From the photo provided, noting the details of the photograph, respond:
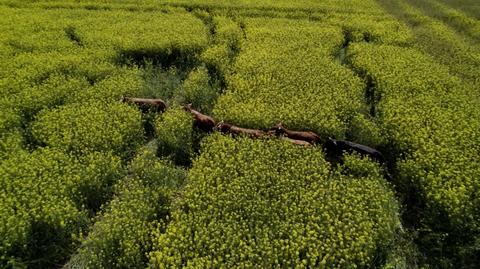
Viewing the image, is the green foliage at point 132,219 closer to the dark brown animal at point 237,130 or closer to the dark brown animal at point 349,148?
the dark brown animal at point 237,130

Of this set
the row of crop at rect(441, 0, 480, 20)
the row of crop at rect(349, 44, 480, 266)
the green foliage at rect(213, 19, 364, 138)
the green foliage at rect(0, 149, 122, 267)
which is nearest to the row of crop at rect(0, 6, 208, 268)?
the green foliage at rect(0, 149, 122, 267)

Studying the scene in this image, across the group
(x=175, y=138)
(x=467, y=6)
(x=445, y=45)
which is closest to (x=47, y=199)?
(x=175, y=138)

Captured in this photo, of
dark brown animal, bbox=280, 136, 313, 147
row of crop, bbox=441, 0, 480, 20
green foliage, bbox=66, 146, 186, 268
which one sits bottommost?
row of crop, bbox=441, 0, 480, 20

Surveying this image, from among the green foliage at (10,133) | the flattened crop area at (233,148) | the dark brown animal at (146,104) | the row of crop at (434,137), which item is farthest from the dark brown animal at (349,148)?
the green foliage at (10,133)

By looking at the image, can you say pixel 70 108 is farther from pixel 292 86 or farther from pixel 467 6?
pixel 467 6

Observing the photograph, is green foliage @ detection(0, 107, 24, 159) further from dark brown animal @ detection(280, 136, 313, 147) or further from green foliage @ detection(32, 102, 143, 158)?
dark brown animal @ detection(280, 136, 313, 147)
